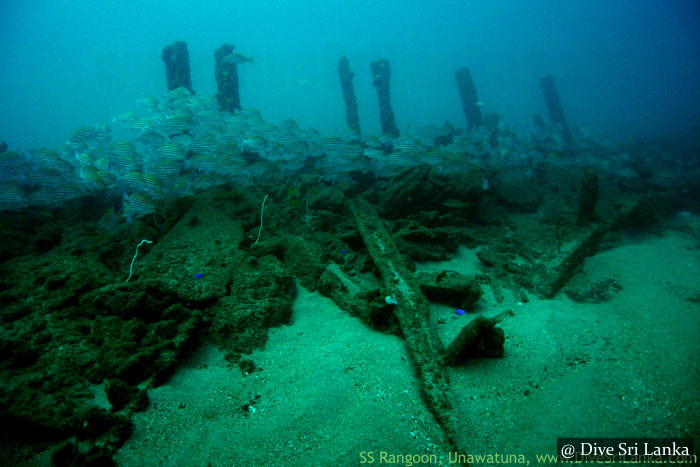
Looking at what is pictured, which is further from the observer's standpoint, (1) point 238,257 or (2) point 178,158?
(2) point 178,158

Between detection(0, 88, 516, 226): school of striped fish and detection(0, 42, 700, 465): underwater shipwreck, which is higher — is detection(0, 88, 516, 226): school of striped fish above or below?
above

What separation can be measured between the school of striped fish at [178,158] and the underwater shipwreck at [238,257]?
0.05 m

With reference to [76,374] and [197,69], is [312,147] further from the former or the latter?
[197,69]

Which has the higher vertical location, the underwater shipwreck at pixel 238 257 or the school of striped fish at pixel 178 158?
the school of striped fish at pixel 178 158

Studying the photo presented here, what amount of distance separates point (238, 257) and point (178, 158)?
4.34m

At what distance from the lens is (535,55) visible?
14238cm

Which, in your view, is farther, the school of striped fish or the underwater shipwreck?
the school of striped fish

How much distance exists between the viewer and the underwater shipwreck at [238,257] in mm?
2277

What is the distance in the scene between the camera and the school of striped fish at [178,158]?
215 inches

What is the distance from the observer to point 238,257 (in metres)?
3.98

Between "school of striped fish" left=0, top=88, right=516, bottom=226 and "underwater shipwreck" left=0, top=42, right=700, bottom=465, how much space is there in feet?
0.15

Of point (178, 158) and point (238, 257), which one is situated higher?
point (178, 158)

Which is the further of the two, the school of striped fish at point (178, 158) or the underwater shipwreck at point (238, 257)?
the school of striped fish at point (178, 158)

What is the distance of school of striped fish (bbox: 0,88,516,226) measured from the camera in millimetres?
5449
